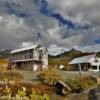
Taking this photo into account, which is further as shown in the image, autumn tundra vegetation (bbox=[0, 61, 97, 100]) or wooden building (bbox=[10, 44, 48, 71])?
wooden building (bbox=[10, 44, 48, 71])

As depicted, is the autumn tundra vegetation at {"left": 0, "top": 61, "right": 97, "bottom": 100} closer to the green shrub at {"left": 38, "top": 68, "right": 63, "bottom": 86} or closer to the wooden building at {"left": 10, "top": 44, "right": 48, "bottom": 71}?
the green shrub at {"left": 38, "top": 68, "right": 63, "bottom": 86}

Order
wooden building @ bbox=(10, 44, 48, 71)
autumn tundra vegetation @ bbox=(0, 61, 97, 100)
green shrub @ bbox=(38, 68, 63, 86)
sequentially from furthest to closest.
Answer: wooden building @ bbox=(10, 44, 48, 71) < green shrub @ bbox=(38, 68, 63, 86) < autumn tundra vegetation @ bbox=(0, 61, 97, 100)

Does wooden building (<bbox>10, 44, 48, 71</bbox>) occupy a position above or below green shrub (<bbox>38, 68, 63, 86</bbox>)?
above

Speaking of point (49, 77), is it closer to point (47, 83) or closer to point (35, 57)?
point (47, 83)

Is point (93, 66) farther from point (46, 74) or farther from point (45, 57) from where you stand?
point (46, 74)

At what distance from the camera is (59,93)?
110ft

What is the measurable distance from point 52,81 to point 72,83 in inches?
196

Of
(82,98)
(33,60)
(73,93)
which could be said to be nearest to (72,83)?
(73,93)

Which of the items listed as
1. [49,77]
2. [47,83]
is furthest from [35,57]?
[47,83]

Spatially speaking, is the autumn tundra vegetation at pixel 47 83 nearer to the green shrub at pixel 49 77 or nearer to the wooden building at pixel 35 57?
the green shrub at pixel 49 77

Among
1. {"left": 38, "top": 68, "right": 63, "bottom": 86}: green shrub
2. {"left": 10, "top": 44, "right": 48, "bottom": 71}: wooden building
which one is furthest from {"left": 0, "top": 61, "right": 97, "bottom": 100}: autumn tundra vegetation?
{"left": 10, "top": 44, "right": 48, "bottom": 71}: wooden building

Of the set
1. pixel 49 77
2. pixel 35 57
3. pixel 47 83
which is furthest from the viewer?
pixel 35 57

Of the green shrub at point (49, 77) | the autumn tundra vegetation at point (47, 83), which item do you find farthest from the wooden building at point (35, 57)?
the green shrub at point (49, 77)

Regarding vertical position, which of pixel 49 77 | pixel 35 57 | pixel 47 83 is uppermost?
pixel 35 57
